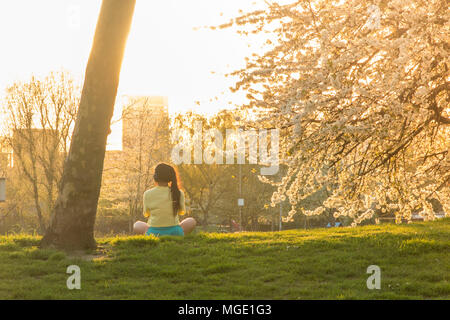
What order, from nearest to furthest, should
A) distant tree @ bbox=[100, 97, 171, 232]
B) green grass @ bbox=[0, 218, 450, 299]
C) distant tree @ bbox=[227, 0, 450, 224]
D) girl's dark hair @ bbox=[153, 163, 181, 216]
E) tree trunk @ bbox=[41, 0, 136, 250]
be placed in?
green grass @ bbox=[0, 218, 450, 299]
distant tree @ bbox=[227, 0, 450, 224]
tree trunk @ bbox=[41, 0, 136, 250]
girl's dark hair @ bbox=[153, 163, 181, 216]
distant tree @ bbox=[100, 97, 171, 232]

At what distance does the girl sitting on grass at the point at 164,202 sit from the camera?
832cm

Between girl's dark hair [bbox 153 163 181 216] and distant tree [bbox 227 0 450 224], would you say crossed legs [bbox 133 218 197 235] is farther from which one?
distant tree [bbox 227 0 450 224]

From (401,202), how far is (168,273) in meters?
4.19

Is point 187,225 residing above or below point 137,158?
below

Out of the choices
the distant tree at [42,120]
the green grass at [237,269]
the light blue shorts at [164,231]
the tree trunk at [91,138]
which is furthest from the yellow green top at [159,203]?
the distant tree at [42,120]

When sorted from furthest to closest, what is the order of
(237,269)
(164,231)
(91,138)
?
(164,231), (91,138), (237,269)

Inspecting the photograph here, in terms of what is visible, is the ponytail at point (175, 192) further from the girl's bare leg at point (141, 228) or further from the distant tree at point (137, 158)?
the distant tree at point (137, 158)

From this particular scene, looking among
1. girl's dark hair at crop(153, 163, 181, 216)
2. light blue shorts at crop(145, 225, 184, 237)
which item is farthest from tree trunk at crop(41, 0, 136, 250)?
light blue shorts at crop(145, 225, 184, 237)

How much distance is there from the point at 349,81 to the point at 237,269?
8.93 feet

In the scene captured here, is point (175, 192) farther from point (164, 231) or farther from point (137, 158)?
point (137, 158)

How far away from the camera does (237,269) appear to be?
20.1 ft

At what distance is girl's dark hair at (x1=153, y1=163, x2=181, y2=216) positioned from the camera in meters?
8.29

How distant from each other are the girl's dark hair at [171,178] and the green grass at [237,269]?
0.62 m

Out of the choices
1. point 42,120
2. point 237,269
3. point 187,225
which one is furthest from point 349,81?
point 42,120
